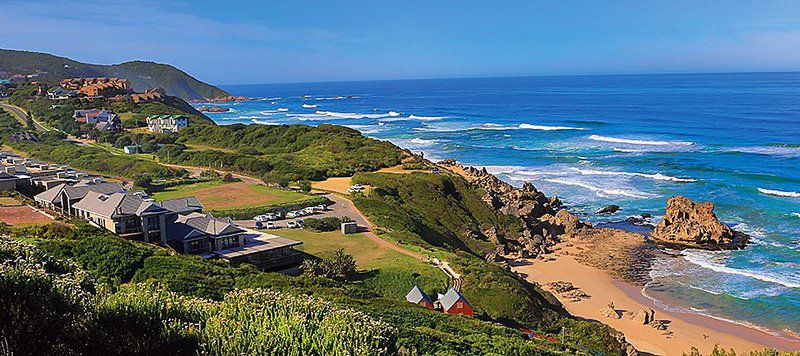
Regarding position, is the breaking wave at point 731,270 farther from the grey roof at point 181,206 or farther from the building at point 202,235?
the grey roof at point 181,206

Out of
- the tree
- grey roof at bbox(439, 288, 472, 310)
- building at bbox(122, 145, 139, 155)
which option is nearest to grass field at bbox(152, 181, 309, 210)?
the tree

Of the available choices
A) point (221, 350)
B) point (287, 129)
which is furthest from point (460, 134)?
point (221, 350)

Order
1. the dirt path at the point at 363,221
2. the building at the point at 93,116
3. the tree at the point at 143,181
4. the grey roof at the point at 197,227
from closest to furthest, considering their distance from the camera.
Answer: the grey roof at the point at 197,227 → the dirt path at the point at 363,221 → the tree at the point at 143,181 → the building at the point at 93,116

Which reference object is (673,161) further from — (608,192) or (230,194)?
(230,194)

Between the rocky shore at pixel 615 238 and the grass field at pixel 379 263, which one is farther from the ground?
the grass field at pixel 379 263

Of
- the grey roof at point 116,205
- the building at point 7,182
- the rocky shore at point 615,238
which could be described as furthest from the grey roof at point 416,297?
the building at point 7,182

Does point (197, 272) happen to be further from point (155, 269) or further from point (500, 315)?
point (500, 315)

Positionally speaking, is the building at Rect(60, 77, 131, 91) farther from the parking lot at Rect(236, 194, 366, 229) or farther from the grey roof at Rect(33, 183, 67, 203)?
the grey roof at Rect(33, 183, 67, 203)

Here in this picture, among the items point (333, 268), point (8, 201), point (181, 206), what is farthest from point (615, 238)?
point (8, 201)
